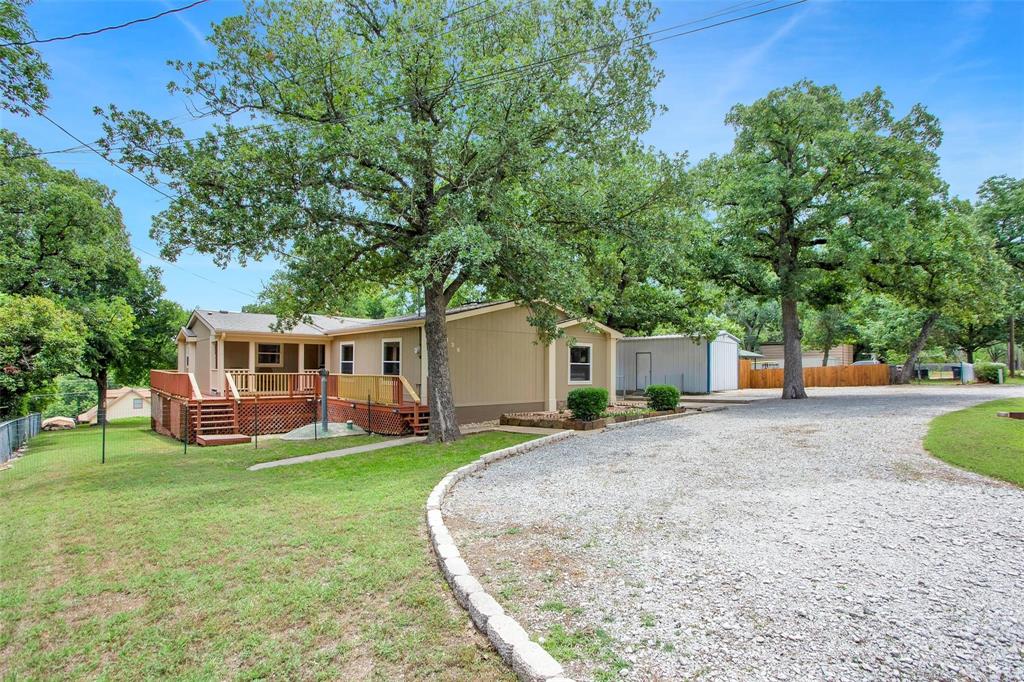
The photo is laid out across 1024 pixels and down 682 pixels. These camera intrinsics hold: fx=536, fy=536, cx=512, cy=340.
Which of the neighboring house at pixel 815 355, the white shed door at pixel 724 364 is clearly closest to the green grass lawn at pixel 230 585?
the white shed door at pixel 724 364

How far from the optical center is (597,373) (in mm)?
17250

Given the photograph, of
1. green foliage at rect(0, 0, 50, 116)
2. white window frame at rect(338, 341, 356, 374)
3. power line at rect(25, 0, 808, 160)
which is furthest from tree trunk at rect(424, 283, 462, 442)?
green foliage at rect(0, 0, 50, 116)

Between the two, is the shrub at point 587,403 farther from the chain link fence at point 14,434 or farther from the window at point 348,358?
the chain link fence at point 14,434

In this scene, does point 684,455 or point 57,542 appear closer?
point 57,542

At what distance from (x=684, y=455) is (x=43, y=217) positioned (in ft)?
85.0

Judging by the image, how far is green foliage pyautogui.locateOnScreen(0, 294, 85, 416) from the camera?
13.1 m

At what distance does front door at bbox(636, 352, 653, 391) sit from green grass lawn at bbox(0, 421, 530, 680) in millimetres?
19394

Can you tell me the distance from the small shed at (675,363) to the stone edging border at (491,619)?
69.1ft

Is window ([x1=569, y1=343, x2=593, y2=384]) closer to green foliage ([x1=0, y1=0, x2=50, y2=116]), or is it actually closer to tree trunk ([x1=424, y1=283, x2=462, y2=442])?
tree trunk ([x1=424, y1=283, x2=462, y2=442])

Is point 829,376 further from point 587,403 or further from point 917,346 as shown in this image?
point 587,403

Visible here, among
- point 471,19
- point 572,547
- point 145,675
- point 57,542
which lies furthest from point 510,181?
point 145,675

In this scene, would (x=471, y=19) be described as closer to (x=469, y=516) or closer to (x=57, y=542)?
(x=469, y=516)

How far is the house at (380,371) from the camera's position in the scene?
45.0 ft

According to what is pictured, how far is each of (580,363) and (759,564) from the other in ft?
42.8
